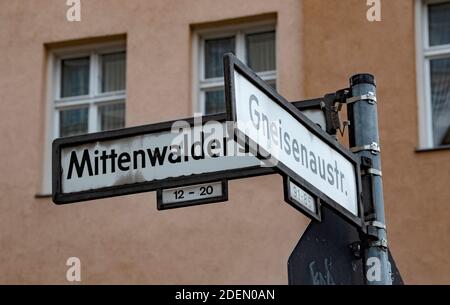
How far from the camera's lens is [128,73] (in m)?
11.9

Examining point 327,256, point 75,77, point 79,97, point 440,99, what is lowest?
point 327,256

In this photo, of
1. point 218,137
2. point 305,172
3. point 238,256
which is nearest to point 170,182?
point 218,137

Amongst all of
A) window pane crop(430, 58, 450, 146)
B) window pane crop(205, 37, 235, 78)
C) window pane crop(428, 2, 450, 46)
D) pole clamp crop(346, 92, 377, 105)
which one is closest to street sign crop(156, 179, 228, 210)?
pole clamp crop(346, 92, 377, 105)

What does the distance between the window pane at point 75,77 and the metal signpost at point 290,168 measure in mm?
6657

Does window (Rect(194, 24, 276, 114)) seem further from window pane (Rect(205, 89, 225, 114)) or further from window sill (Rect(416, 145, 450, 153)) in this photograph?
window sill (Rect(416, 145, 450, 153))

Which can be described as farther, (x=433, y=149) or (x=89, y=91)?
(x=89, y=91)

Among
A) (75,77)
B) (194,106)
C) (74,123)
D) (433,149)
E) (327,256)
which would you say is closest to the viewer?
(327,256)

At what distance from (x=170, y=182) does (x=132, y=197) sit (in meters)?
6.13

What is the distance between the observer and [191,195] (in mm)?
5555

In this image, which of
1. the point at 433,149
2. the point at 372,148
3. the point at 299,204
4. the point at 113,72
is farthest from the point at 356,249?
the point at 113,72

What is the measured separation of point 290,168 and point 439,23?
6343 millimetres

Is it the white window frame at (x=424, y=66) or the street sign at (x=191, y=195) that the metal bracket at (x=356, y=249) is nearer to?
the street sign at (x=191, y=195)

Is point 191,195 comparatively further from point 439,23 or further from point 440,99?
point 439,23

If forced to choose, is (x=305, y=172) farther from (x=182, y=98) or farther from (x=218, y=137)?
(x=182, y=98)
